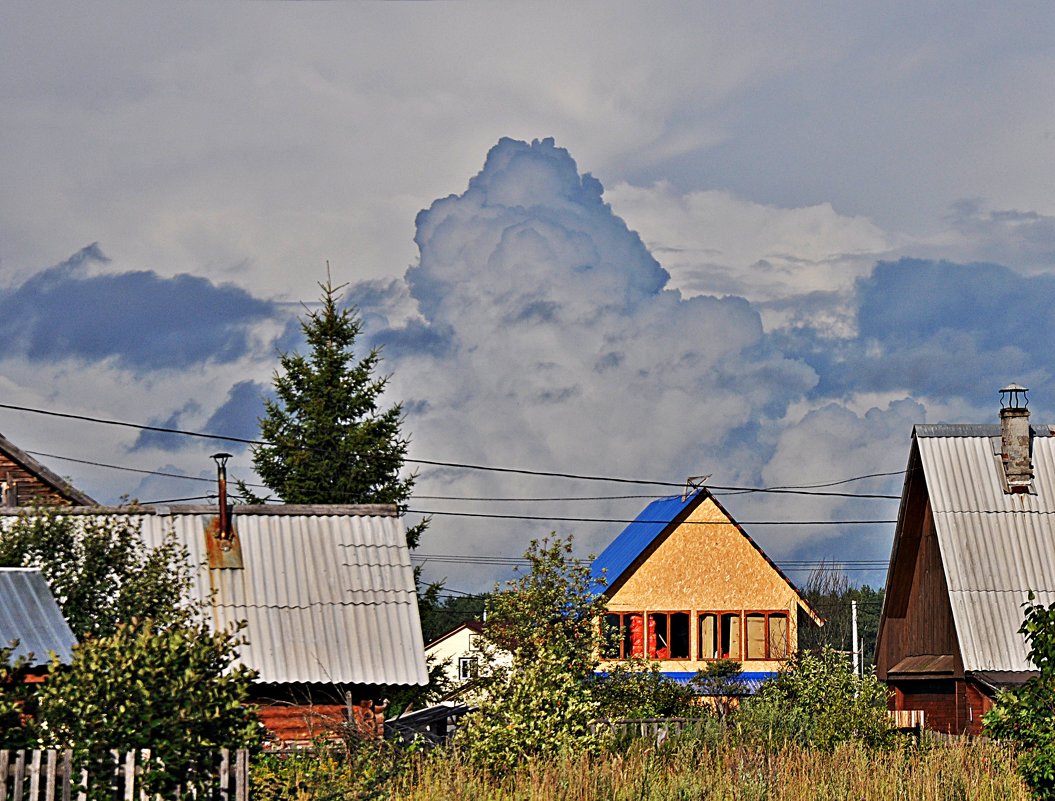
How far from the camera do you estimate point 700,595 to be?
4859cm

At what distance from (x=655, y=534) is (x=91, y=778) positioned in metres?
36.7

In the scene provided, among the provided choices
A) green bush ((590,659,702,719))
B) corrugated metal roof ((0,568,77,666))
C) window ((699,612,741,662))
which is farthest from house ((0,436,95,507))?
window ((699,612,741,662))

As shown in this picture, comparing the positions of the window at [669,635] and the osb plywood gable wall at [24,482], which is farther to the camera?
the window at [669,635]

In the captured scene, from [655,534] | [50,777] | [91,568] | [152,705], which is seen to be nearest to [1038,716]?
[152,705]

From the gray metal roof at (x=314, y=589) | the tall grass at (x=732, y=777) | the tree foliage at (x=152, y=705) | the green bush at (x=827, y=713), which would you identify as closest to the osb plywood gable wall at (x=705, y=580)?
the green bush at (x=827, y=713)

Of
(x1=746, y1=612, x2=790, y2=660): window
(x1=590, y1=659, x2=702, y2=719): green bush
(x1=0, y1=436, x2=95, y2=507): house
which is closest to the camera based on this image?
(x1=590, y1=659, x2=702, y2=719): green bush

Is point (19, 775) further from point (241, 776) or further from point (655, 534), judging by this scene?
point (655, 534)

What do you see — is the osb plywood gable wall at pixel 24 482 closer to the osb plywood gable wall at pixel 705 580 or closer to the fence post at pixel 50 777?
the osb plywood gable wall at pixel 705 580

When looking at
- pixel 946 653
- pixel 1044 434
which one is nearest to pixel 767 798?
pixel 946 653

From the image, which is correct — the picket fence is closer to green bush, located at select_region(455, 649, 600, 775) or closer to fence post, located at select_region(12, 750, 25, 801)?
fence post, located at select_region(12, 750, 25, 801)

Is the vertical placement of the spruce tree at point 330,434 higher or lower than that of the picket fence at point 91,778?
higher

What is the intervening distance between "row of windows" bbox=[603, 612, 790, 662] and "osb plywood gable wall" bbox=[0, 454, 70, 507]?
68.7ft

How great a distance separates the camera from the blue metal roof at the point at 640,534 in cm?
4809

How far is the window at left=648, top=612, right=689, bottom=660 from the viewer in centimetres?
4825
